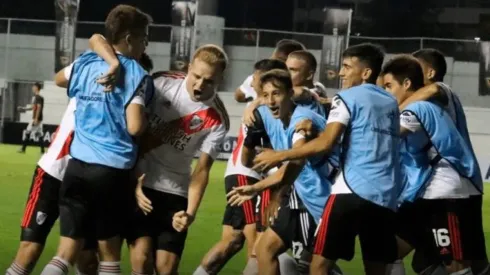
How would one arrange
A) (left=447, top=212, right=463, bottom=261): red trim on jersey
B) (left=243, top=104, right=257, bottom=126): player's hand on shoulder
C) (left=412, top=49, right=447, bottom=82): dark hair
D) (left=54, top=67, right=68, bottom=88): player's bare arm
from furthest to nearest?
(left=412, top=49, right=447, bottom=82): dark hair, (left=243, top=104, right=257, bottom=126): player's hand on shoulder, (left=447, top=212, right=463, bottom=261): red trim on jersey, (left=54, top=67, right=68, bottom=88): player's bare arm

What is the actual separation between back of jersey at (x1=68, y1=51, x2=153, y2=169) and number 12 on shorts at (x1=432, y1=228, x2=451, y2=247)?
237 centimetres

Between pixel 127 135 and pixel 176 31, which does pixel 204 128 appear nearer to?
pixel 127 135

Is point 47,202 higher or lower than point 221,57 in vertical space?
lower

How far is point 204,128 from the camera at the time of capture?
6859 millimetres

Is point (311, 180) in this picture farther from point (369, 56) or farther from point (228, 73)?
point (228, 73)

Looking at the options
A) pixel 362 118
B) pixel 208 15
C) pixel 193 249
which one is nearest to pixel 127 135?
pixel 362 118

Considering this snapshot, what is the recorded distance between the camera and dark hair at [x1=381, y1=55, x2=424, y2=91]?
7.29 metres

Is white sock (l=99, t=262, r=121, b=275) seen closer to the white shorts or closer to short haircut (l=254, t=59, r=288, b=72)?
short haircut (l=254, t=59, r=288, b=72)

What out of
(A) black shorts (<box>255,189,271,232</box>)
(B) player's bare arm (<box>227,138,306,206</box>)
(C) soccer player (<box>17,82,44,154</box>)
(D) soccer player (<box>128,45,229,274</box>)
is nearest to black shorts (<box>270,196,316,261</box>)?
(A) black shorts (<box>255,189,271,232</box>)

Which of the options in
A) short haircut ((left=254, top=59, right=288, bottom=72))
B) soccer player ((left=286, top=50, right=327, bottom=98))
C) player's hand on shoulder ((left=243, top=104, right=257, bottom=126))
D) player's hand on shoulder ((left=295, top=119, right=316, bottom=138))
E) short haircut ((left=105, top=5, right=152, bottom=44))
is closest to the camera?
short haircut ((left=105, top=5, right=152, bottom=44))

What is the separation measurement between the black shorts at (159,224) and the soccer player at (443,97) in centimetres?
174

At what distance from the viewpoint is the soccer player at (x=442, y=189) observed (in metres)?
7.46

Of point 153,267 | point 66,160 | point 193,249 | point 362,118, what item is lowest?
point 193,249

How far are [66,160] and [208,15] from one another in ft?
83.4
